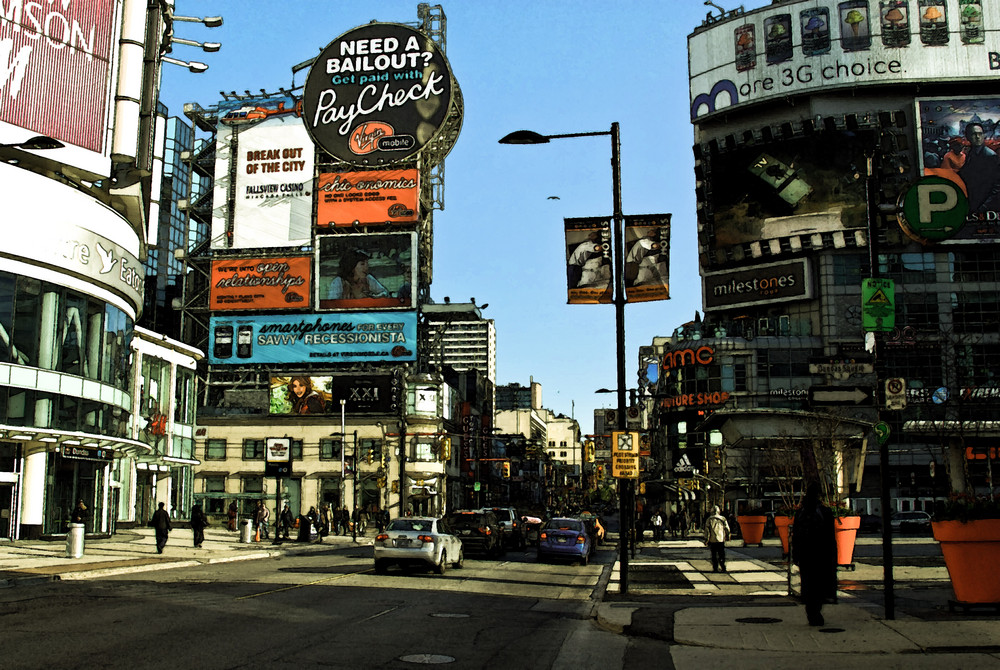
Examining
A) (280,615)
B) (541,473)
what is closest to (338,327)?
(280,615)

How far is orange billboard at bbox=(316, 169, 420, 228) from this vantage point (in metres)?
79.9

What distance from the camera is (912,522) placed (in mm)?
58312

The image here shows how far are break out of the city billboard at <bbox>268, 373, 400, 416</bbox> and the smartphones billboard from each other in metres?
1.84

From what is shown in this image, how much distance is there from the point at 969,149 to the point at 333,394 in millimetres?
56781

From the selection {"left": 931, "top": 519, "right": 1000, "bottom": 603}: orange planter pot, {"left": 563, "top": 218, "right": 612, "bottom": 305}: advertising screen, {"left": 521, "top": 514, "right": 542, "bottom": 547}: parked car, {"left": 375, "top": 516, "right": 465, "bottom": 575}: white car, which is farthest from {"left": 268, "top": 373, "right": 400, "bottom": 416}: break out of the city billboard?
{"left": 931, "top": 519, "right": 1000, "bottom": 603}: orange planter pot

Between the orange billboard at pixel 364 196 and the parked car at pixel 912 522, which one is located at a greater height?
the orange billboard at pixel 364 196

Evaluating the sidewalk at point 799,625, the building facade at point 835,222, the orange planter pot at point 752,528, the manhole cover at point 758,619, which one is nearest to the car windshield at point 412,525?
the sidewalk at point 799,625

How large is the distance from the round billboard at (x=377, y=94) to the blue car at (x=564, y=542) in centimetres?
4757

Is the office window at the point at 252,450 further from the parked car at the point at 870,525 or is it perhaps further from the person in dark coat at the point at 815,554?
the person in dark coat at the point at 815,554

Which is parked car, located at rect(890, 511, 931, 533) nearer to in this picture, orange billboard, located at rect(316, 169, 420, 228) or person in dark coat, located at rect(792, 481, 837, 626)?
orange billboard, located at rect(316, 169, 420, 228)

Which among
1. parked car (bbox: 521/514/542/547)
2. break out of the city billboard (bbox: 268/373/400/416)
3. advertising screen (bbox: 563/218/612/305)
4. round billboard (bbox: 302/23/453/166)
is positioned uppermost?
round billboard (bbox: 302/23/453/166)

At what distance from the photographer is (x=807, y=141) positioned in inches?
3492

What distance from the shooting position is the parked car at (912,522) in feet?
190

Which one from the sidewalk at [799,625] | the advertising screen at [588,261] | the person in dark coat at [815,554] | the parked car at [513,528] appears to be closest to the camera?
the sidewalk at [799,625]
